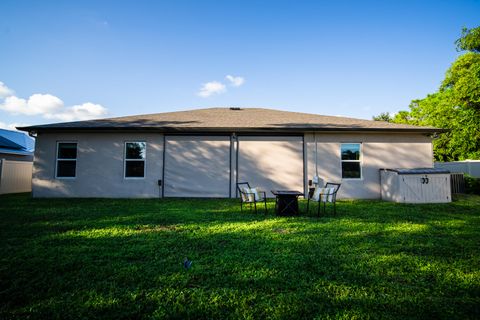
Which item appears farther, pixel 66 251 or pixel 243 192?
pixel 243 192

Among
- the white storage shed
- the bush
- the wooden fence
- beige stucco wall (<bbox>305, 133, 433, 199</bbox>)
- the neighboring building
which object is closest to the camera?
the white storage shed

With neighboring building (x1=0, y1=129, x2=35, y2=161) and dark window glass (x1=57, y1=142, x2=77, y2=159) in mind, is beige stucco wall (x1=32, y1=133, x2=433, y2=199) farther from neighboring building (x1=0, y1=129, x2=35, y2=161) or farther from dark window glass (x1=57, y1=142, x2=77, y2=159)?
neighboring building (x1=0, y1=129, x2=35, y2=161)

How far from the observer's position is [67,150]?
33.3 feet

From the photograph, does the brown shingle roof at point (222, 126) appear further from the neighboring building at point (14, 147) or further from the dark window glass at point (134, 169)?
the neighboring building at point (14, 147)

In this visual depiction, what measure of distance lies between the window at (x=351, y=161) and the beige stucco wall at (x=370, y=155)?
0.18 meters

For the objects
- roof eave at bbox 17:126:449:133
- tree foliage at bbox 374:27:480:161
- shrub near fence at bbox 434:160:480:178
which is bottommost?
shrub near fence at bbox 434:160:480:178

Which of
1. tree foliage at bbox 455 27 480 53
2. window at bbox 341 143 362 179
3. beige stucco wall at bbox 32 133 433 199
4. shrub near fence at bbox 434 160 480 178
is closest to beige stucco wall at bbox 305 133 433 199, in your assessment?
beige stucco wall at bbox 32 133 433 199

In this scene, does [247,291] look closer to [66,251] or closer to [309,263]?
[309,263]

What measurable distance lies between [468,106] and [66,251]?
77.0ft

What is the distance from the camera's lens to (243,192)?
6699 mm

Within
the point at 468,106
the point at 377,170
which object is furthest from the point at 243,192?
the point at 468,106

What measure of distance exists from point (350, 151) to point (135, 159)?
9.77 metres

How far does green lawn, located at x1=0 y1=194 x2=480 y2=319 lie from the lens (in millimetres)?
2156

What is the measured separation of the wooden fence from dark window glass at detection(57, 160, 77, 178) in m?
3.87
